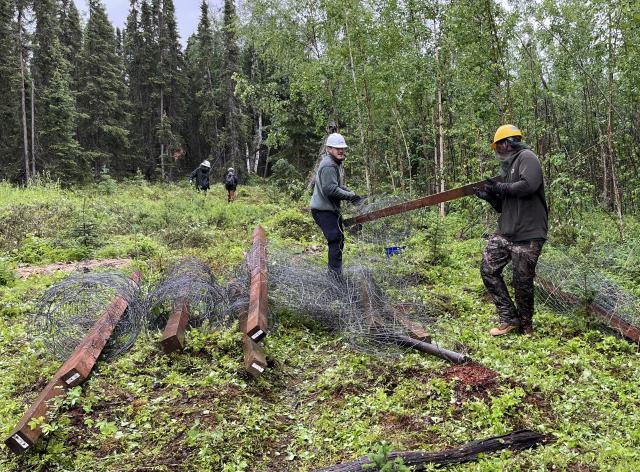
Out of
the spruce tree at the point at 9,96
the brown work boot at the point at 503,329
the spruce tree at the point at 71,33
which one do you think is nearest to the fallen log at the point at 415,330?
the brown work boot at the point at 503,329

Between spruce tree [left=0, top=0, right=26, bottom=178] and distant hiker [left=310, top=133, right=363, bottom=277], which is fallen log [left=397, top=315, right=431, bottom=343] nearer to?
distant hiker [left=310, top=133, right=363, bottom=277]

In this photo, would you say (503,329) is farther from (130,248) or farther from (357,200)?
(130,248)

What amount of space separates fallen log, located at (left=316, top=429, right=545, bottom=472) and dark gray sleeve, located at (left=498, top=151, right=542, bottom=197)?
2638 millimetres

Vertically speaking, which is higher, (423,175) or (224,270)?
(423,175)

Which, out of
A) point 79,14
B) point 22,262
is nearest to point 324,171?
point 22,262

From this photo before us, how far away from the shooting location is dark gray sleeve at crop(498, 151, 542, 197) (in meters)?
5.32

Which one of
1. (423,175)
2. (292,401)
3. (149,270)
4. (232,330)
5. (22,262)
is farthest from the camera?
(423,175)

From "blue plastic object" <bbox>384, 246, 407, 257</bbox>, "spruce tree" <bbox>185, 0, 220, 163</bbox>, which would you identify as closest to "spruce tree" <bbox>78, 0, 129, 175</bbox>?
"spruce tree" <bbox>185, 0, 220, 163</bbox>

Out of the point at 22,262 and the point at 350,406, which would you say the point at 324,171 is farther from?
the point at 22,262

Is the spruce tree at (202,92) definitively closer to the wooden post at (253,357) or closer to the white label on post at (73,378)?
the wooden post at (253,357)

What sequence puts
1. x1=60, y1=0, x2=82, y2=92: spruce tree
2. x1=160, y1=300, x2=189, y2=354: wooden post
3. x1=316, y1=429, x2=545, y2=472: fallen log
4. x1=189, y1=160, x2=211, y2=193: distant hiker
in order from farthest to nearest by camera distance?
x1=60, y1=0, x2=82, y2=92: spruce tree, x1=189, y1=160, x2=211, y2=193: distant hiker, x1=160, y1=300, x2=189, y2=354: wooden post, x1=316, y1=429, x2=545, y2=472: fallen log

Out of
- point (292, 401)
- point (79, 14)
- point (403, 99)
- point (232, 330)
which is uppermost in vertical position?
point (79, 14)

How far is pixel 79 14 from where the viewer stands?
3984 centimetres

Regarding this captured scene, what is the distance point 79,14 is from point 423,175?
32746mm
